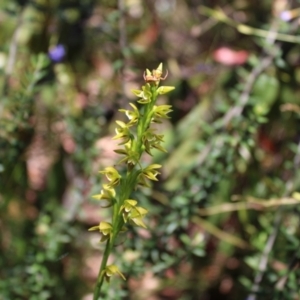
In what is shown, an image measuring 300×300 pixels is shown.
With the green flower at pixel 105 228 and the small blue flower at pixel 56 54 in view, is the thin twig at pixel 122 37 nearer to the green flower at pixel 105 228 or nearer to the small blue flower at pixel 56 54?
the small blue flower at pixel 56 54

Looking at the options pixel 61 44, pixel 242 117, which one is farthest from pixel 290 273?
pixel 61 44

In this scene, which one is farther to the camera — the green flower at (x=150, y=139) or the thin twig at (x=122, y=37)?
the thin twig at (x=122, y=37)

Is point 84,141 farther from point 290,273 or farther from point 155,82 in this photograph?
point 155,82

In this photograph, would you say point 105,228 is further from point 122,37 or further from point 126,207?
point 122,37

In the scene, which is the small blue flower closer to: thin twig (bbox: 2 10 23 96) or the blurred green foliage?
the blurred green foliage

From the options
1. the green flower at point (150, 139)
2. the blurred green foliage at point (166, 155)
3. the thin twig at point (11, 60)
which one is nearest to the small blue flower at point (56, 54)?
the blurred green foliage at point (166, 155)

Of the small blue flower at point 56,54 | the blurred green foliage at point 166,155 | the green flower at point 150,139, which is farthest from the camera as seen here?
the small blue flower at point 56,54

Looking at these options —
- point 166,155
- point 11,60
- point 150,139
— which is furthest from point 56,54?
point 150,139

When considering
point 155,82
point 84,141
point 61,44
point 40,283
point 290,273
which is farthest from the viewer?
point 61,44
